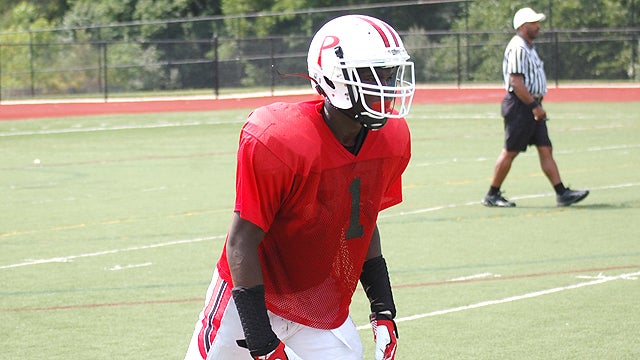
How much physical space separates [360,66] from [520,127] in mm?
8137

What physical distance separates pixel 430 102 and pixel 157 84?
36.9 feet

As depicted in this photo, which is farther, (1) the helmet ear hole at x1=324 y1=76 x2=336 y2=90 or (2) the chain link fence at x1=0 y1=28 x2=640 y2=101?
(2) the chain link fence at x1=0 y1=28 x2=640 y2=101

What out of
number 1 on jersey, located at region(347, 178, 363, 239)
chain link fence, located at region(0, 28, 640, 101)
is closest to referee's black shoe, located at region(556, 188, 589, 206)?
number 1 on jersey, located at region(347, 178, 363, 239)

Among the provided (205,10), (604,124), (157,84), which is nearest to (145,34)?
(157,84)

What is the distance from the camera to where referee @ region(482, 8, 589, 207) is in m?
11.7

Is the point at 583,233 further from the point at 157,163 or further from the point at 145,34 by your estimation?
the point at 145,34

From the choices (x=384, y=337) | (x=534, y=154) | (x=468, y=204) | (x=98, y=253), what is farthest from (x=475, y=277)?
(x=534, y=154)

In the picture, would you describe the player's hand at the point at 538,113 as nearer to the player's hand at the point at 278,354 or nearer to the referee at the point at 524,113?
the referee at the point at 524,113

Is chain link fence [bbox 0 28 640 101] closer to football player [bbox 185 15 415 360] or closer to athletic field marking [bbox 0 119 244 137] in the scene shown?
athletic field marking [bbox 0 119 244 137]

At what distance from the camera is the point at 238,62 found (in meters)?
37.1

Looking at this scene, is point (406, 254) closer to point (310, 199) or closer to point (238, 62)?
point (310, 199)

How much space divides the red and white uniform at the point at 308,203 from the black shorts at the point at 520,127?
7672mm

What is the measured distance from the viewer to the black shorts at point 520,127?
38.8 feet

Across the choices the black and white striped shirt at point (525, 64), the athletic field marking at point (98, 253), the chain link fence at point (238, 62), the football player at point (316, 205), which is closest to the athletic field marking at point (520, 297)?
the football player at point (316, 205)
